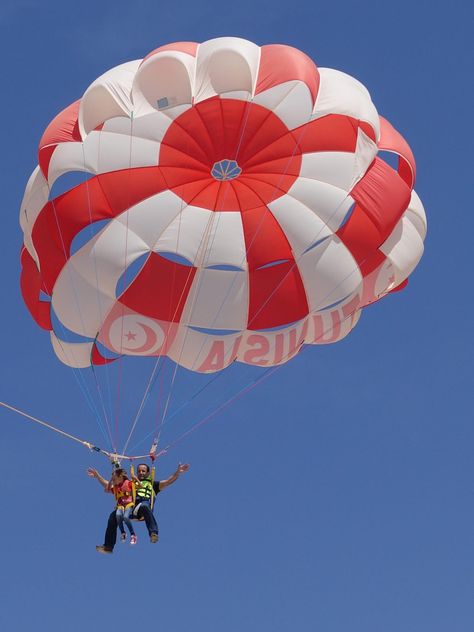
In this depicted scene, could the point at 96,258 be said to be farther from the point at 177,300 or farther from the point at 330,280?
the point at 330,280

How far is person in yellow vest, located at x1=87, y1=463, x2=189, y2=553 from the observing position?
17.9m

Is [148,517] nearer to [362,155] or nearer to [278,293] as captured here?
[278,293]

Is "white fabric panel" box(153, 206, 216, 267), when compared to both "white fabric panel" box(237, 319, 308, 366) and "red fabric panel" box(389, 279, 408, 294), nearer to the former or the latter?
"white fabric panel" box(237, 319, 308, 366)

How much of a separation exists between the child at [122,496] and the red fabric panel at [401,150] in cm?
532

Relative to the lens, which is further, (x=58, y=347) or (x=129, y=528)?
(x=58, y=347)

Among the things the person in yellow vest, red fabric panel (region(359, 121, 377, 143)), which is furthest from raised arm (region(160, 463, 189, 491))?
red fabric panel (region(359, 121, 377, 143))

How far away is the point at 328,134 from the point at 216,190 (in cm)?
160

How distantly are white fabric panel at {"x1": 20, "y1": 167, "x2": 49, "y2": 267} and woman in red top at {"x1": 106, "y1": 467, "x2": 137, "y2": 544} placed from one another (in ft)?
10.4

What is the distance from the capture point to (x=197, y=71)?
18844 mm

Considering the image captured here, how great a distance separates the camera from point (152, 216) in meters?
18.9

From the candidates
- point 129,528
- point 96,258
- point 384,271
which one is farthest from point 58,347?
point 384,271

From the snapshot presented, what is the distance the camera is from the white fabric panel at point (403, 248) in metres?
19.5

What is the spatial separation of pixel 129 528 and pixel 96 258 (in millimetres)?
3462

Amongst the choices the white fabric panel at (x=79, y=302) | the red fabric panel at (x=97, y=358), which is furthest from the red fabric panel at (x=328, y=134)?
the red fabric panel at (x=97, y=358)
